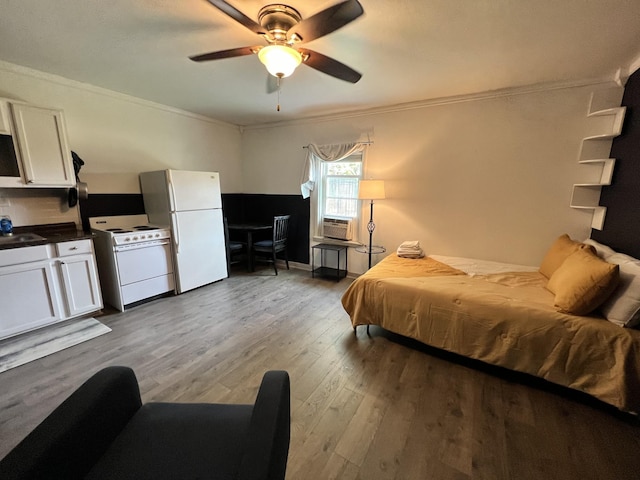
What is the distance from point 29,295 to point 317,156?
3.58m

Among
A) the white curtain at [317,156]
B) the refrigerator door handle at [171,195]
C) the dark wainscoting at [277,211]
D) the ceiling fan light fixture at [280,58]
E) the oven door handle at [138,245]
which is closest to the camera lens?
the ceiling fan light fixture at [280,58]

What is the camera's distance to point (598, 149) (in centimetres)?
256

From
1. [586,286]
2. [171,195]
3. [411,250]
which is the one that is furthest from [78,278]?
[586,286]

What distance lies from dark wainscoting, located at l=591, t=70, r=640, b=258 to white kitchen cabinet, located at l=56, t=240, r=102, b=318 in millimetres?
4836

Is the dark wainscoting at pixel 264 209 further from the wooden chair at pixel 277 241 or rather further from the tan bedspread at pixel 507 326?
the tan bedspread at pixel 507 326

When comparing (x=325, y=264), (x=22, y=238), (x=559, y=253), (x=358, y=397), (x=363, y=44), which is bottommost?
(x=358, y=397)

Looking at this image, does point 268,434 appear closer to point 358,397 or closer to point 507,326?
point 358,397

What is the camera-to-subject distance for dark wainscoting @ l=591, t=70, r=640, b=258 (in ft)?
6.86

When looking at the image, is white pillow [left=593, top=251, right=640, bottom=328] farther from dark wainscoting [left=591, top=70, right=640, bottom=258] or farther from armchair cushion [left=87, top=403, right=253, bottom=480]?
armchair cushion [left=87, top=403, right=253, bottom=480]

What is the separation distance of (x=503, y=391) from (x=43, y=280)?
3930mm

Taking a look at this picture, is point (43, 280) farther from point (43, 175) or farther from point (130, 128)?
point (130, 128)

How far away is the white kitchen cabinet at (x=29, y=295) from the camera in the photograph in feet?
7.40

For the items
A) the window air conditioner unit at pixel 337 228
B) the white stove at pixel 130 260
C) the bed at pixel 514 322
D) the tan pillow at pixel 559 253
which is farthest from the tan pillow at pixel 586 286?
the white stove at pixel 130 260

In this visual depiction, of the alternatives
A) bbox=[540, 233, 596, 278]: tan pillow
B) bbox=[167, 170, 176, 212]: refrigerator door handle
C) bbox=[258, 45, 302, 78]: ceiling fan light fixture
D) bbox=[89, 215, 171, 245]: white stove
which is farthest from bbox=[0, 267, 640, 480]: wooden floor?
bbox=[258, 45, 302, 78]: ceiling fan light fixture
